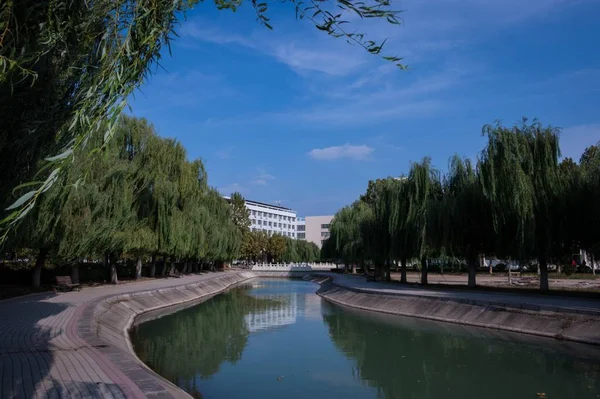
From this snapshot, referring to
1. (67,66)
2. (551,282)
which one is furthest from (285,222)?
(67,66)

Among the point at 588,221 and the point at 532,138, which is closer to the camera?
the point at 588,221

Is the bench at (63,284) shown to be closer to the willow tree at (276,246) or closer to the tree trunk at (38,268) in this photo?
the tree trunk at (38,268)

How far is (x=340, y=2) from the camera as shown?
359cm

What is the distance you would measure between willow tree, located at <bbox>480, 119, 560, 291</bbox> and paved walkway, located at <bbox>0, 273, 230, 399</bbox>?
1751 cm

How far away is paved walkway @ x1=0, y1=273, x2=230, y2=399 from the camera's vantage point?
6.97 meters

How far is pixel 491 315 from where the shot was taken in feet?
60.6

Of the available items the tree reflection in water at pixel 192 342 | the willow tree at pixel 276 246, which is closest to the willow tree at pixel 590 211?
the tree reflection in water at pixel 192 342

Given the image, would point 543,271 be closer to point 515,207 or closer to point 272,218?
point 515,207

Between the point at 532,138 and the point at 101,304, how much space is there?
19518 millimetres

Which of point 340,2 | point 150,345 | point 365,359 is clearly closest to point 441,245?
point 365,359

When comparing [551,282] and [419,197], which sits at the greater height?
[419,197]

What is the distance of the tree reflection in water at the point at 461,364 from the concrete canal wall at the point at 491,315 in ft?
2.02

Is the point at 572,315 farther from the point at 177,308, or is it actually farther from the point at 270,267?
the point at 270,267

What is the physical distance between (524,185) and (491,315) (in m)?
6.12
